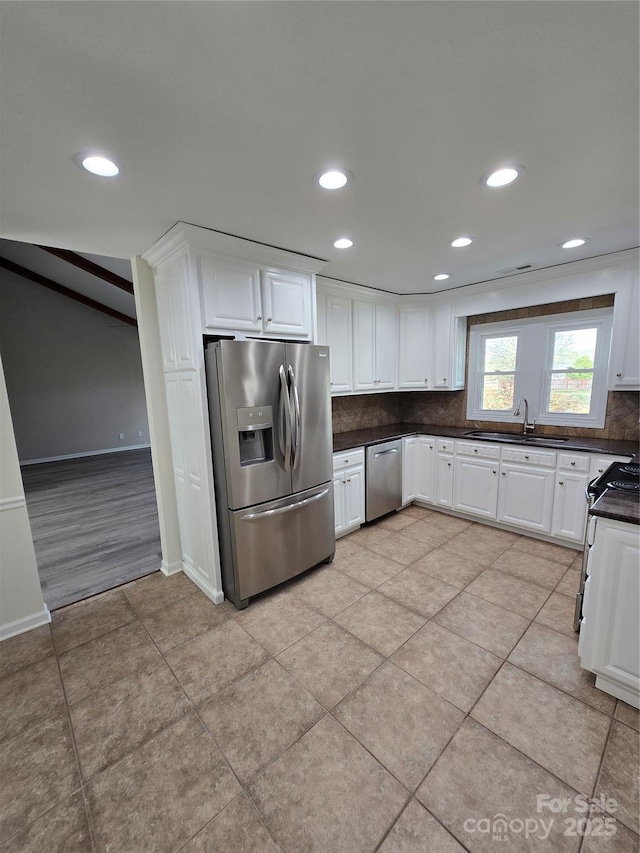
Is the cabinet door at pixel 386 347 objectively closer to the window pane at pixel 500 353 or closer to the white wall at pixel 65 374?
the window pane at pixel 500 353

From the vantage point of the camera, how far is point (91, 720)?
5.24ft

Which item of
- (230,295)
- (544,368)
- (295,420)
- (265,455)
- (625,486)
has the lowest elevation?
(625,486)

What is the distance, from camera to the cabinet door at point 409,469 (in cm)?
382

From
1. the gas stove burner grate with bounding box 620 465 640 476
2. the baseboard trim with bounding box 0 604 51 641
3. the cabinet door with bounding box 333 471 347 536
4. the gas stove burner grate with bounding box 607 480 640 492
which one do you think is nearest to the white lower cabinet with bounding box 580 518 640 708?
the gas stove burner grate with bounding box 607 480 640 492

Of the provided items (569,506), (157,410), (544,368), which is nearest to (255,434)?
(157,410)

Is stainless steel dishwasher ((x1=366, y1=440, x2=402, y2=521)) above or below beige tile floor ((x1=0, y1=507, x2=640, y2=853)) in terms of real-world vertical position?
above

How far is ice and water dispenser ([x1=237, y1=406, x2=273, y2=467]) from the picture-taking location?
7.34 feet

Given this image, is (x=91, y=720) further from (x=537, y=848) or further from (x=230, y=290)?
(x=230, y=290)

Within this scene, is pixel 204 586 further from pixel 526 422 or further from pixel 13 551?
Answer: pixel 526 422

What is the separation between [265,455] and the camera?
7.91ft

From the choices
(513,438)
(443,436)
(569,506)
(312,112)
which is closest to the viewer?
(312,112)

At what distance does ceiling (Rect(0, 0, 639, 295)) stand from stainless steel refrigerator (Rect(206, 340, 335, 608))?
2.89ft

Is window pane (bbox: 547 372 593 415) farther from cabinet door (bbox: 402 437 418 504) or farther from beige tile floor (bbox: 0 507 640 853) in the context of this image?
beige tile floor (bbox: 0 507 640 853)

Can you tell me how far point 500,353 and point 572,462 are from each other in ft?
4.90
